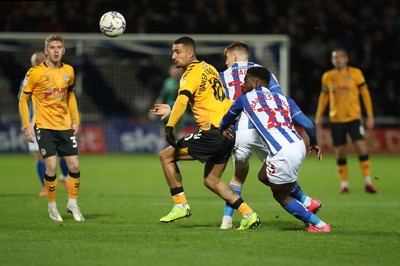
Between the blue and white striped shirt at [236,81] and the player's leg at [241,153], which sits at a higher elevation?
the blue and white striped shirt at [236,81]

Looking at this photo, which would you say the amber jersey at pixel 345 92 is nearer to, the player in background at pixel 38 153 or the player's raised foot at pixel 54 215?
the player in background at pixel 38 153

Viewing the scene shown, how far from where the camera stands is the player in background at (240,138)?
9.84m

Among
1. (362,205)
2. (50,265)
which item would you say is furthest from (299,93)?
(50,265)

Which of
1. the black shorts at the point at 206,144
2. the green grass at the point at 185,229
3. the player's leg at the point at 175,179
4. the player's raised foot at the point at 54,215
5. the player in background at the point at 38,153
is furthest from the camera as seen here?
the player in background at the point at 38,153

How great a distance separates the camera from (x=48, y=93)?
10688 millimetres

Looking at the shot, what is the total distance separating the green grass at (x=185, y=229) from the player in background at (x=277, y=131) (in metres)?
0.50

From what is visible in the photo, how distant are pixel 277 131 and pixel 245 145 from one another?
1.18 meters

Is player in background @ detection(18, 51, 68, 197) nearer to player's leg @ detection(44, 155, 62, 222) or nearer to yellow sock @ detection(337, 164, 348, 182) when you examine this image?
player's leg @ detection(44, 155, 62, 222)

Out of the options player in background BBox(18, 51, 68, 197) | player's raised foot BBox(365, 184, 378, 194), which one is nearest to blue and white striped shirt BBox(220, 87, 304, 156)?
player in background BBox(18, 51, 68, 197)

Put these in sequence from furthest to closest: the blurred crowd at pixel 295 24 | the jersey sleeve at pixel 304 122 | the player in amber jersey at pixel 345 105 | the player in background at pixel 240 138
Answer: the blurred crowd at pixel 295 24, the player in amber jersey at pixel 345 105, the player in background at pixel 240 138, the jersey sleeve at pixel 304 122

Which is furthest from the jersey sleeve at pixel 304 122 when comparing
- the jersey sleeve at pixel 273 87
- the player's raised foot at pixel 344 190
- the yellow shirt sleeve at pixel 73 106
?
the player's raised foot at pixel 344 190

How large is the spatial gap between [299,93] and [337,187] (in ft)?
28.4

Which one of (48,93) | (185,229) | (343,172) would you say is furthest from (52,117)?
(343,172)

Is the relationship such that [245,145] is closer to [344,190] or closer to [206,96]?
[206,96]
